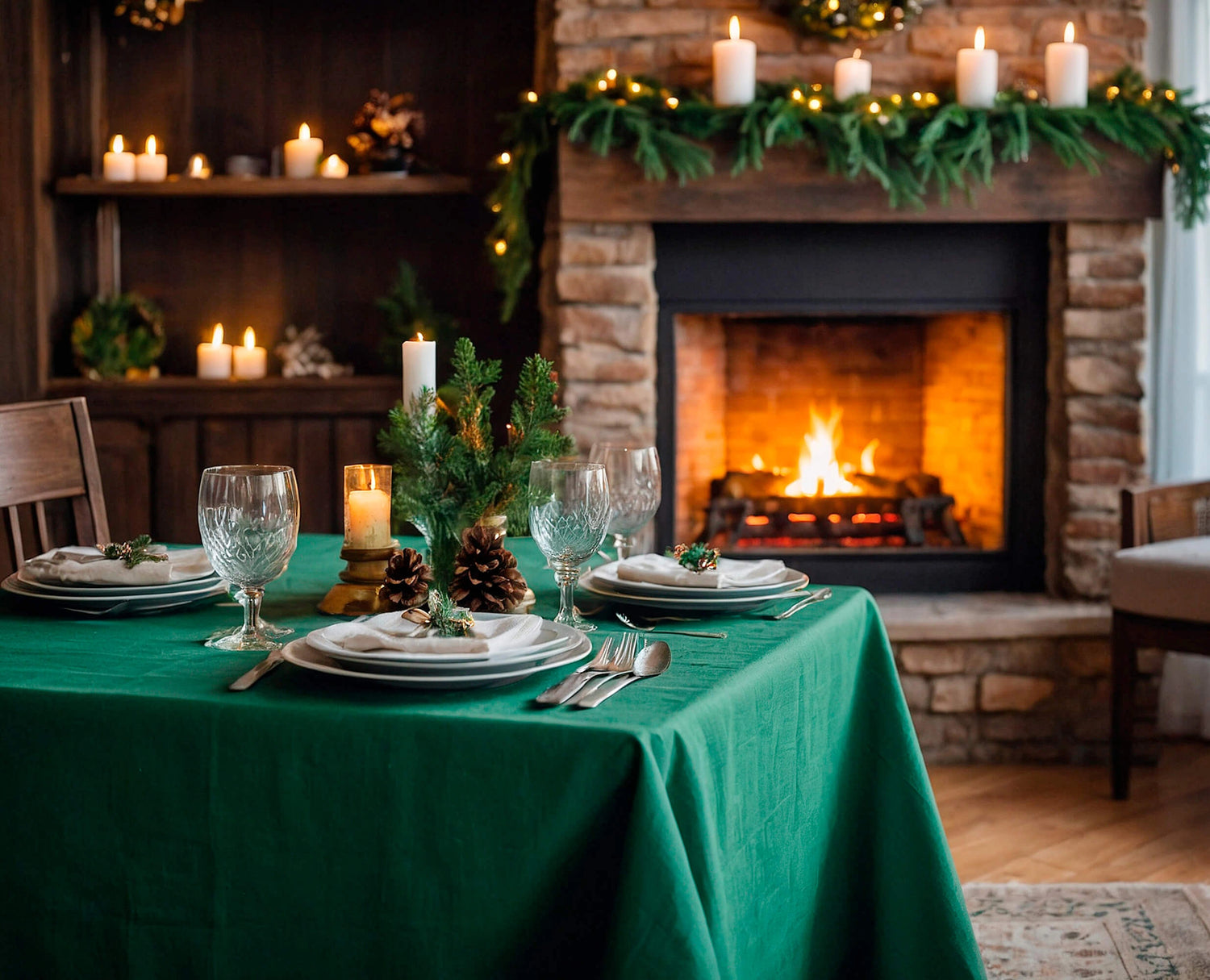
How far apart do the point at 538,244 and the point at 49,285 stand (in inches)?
54.1

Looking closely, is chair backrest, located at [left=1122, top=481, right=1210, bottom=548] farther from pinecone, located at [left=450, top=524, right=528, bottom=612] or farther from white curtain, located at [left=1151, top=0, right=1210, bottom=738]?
pinecone, located at [left=450, top=524, right=528, bottom=612]

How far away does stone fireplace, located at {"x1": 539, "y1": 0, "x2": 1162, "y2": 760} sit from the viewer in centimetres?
312

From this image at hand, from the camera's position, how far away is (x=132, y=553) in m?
1.50

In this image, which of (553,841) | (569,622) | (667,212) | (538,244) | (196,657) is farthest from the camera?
(538,244)

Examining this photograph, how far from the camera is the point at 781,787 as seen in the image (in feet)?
4.16

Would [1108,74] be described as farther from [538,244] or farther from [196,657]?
[196,657]

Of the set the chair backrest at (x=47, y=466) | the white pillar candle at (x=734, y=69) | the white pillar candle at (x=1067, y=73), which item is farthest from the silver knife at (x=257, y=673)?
the white pillar candle at (x=1067, y=73)

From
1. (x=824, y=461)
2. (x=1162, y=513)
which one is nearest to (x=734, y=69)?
(x=824, y=461)

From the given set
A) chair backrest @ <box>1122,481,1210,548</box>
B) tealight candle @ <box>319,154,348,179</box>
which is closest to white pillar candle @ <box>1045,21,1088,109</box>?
chair backrest @ <box>1122,481,1210,548</box>

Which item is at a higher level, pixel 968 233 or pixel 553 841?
pixel 968 233

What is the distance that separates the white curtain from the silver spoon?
2.65m

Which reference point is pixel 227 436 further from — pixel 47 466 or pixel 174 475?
pixel 47 466

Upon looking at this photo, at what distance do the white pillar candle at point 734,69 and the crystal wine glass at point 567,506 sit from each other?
1.88 metres

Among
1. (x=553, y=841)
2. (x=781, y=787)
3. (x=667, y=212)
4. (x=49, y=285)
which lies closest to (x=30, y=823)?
(x=553, y=841)
